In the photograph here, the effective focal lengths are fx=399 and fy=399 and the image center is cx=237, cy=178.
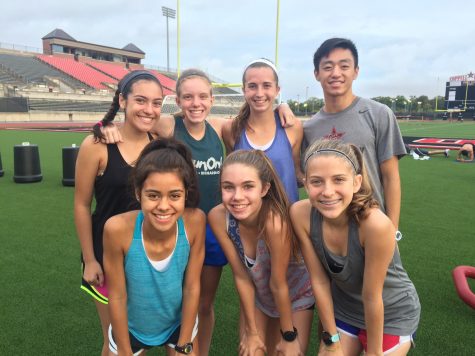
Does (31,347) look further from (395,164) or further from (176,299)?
(395,164)

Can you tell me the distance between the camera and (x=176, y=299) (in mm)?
2188

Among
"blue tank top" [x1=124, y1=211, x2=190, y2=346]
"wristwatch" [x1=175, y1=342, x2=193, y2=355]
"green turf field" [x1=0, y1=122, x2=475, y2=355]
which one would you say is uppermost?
"blue tank top" [x1=124, y1=211, x2=190, y2=346]

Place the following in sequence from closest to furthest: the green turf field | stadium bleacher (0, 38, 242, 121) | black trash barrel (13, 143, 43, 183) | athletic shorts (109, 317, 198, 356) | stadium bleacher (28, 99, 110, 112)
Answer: athletic shorts (109, 317, 198, 356), the green turf field, black trash barrel (13, 143, 43, 183), stadium bleacher (0, 38, 242, 121), stadium bleacher (28, 99, 110, 112)

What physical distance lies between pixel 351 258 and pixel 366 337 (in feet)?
1.62

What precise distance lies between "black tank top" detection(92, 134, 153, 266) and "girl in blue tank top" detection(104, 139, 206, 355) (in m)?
0.18

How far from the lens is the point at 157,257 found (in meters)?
2.11

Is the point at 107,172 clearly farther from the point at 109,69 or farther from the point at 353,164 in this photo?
the point at 109,69

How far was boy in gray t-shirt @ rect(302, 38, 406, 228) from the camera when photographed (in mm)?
2584

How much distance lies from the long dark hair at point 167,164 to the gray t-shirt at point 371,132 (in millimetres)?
1025

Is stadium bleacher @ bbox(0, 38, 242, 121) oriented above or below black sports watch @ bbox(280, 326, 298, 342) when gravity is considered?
above

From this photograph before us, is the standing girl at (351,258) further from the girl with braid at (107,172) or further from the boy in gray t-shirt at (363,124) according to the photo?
the girl with braid at (107,172)

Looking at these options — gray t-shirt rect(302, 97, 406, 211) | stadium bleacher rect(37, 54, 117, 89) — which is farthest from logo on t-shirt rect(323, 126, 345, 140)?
stadium bleacher rect(37, 54, 117, 89)

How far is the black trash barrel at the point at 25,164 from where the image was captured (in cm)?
838

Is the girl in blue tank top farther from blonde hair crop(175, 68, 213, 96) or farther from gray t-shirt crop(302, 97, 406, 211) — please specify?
gray t-shirt crop(302, 97, 406, 211)
